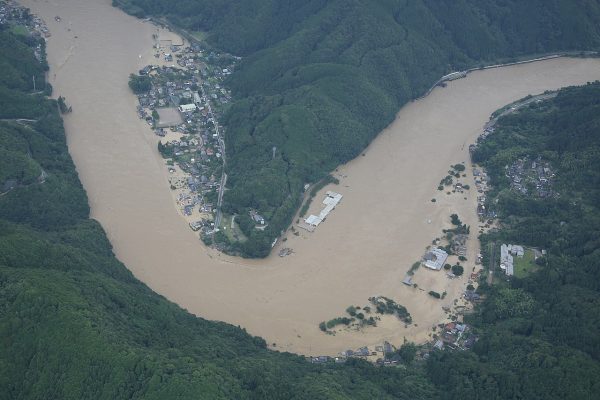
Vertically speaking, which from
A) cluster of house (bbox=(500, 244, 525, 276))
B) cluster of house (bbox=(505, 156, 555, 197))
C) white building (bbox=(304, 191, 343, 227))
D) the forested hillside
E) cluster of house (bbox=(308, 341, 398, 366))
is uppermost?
cluster of house (bbox=(505, 156, 555, 197))

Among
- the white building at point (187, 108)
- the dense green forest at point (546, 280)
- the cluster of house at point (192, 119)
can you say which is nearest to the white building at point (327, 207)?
the cluster of house at point (192, 119)

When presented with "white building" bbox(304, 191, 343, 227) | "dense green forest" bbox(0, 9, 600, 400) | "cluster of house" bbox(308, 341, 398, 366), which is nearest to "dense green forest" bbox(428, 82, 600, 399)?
"dense green forest" bbox(0, 9, 600, 400)

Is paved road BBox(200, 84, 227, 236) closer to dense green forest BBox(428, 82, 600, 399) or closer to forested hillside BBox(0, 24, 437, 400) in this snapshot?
forested hillside BBox(0, 24, 437, 400)

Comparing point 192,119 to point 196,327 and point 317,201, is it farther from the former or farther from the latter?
point 196,327

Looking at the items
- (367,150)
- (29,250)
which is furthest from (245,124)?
(29,250)

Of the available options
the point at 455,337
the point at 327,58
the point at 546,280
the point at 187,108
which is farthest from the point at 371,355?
the point at 327,58
